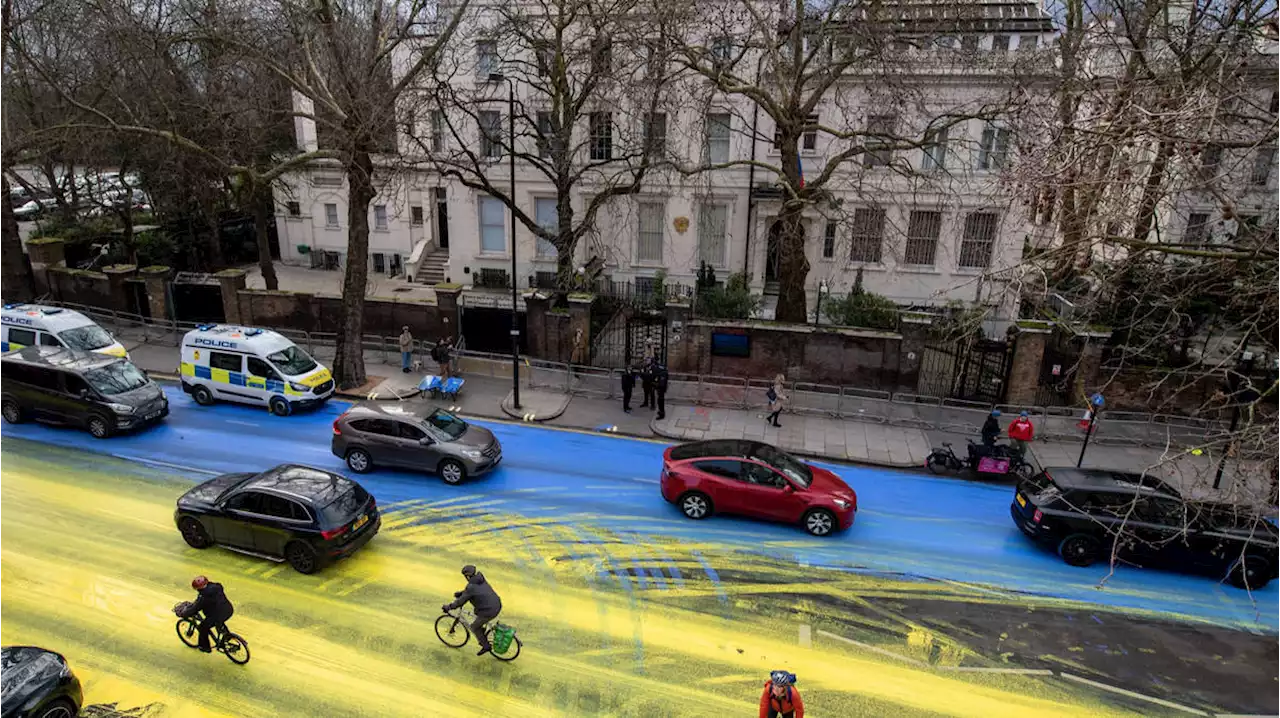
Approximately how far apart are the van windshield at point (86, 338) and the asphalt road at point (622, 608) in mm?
5146

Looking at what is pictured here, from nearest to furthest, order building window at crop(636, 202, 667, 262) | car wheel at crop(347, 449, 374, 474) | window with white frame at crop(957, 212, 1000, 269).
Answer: car wheel at crop(347, 449, 374, 474), window with white frame at crop(957, 212, 1000, 269), building window at crop(636, 202, 667, 262)

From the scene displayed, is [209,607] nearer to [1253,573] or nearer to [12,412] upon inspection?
[12,412]

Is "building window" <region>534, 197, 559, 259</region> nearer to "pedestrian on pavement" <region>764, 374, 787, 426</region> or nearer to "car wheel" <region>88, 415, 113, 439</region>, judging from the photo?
"pedestrian on pavement" <region>764, 374, 787, 426</region>

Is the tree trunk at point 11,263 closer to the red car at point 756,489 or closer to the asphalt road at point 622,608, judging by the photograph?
the asphalt road at point 622,608

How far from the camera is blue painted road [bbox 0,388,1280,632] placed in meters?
12.9

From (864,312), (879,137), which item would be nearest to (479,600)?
(864,312)

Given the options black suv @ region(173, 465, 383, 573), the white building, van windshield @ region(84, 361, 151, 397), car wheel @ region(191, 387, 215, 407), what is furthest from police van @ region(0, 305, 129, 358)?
black suv @ region(173, 465, 383, 573)

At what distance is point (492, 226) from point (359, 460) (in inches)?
692

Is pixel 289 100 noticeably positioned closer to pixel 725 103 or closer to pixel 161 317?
pixel 161 317

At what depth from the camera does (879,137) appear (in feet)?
67.1

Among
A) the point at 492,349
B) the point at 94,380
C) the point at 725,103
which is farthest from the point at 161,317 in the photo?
the point at 725,103

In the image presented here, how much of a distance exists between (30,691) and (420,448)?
24.8ft

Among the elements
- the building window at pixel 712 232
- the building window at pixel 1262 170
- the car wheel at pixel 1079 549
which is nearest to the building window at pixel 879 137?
the building window at pixel 712 232

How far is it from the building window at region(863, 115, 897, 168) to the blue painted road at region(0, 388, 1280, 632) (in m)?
9.13
